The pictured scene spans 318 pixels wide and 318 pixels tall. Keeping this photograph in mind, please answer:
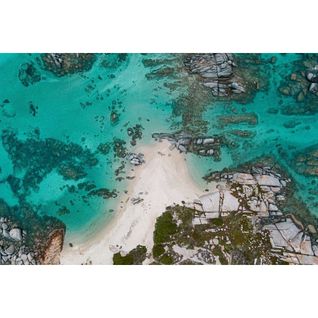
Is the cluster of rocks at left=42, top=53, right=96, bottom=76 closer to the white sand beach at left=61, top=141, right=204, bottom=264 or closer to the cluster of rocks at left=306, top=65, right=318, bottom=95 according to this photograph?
the white sand beach at left=61, top=141, right=204, bottom=264

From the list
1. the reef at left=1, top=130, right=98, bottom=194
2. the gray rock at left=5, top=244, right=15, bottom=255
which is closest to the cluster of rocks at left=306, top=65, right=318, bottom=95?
the reef at left=1, top=130, right=98, bottom=194

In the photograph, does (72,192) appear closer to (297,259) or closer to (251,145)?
(251,145)

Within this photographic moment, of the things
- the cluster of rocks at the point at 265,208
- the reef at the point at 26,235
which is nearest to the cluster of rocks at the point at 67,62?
the reef at the point at 26,235

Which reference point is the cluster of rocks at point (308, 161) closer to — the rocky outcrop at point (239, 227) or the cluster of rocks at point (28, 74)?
the rocky outcrop at point (239, 227)

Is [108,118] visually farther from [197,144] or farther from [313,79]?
[313,79]

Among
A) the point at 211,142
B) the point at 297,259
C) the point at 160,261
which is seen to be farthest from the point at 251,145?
the point at 160,261

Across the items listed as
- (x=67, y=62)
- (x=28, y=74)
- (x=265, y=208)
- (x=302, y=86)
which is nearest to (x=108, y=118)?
(x=67, y=62)
